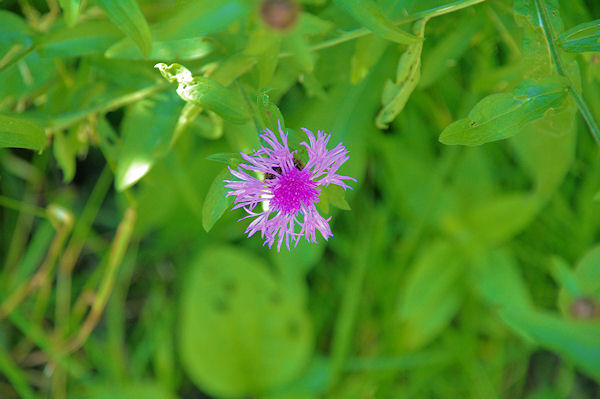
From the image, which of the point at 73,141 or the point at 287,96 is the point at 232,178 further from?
the point at 287,96

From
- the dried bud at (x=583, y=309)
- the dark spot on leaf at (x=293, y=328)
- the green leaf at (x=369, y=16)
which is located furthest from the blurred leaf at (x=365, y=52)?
the dark spot on leaf at (x=293, y=328)

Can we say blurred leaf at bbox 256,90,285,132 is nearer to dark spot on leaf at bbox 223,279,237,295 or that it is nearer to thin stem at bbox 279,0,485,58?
thin stem at bbox 279,0,485,58

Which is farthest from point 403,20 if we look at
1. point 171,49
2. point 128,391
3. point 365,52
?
point 128,391

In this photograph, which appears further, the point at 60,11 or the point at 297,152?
the point at 60,11

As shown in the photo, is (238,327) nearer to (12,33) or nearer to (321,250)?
(321,250)

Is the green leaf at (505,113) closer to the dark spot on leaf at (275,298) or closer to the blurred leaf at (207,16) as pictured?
the blurred leaf at (207,16)

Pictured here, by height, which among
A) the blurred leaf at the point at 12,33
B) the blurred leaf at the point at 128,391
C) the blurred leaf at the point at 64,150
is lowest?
the blurred leaf at the point at 128,391

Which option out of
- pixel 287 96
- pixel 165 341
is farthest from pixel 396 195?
pixel 165 341
